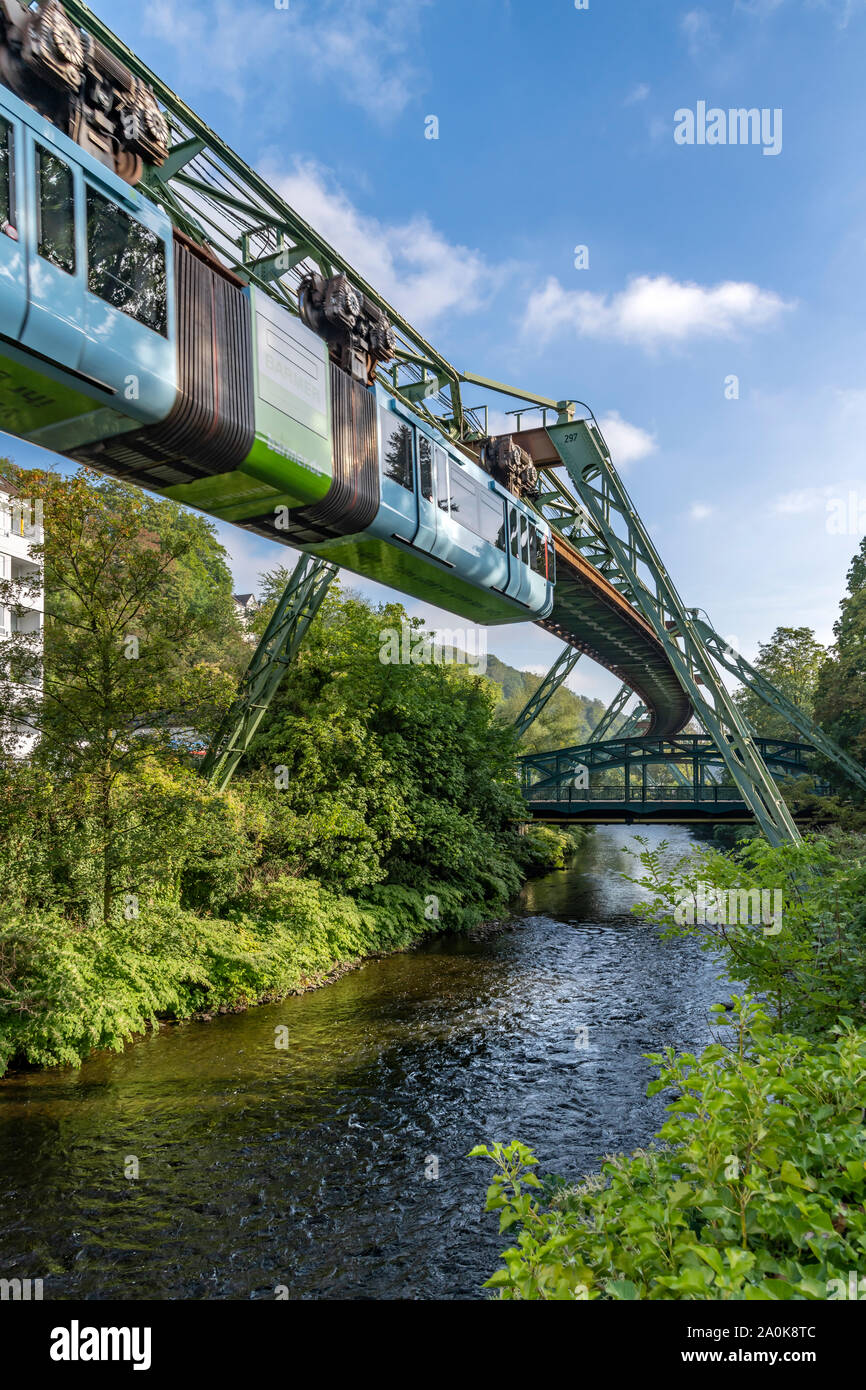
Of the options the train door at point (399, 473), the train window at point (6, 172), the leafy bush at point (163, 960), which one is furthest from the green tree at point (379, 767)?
the train window at point (6, 172)

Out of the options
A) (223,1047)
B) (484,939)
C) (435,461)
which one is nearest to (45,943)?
(223,1047)

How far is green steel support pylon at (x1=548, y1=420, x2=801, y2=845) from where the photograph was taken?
21.4 meters

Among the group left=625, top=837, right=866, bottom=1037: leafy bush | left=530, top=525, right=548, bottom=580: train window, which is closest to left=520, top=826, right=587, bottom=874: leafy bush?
left=530, top=525, right=548, bottom=580: train window

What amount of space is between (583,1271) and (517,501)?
51.5 feet

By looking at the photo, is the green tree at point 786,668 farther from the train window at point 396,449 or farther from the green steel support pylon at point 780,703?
the train window at point 396,449

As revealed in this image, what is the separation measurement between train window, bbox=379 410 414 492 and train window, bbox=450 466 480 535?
1.40 m

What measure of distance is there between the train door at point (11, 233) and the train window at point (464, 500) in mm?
7909

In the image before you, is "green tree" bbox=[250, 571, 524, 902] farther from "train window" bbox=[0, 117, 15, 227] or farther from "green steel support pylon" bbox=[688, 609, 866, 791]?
"train window" bbox=[0, 117, 15, 227]

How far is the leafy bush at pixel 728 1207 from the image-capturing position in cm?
231

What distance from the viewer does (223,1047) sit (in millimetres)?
13156

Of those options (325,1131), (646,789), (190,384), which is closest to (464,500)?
(190,384)
